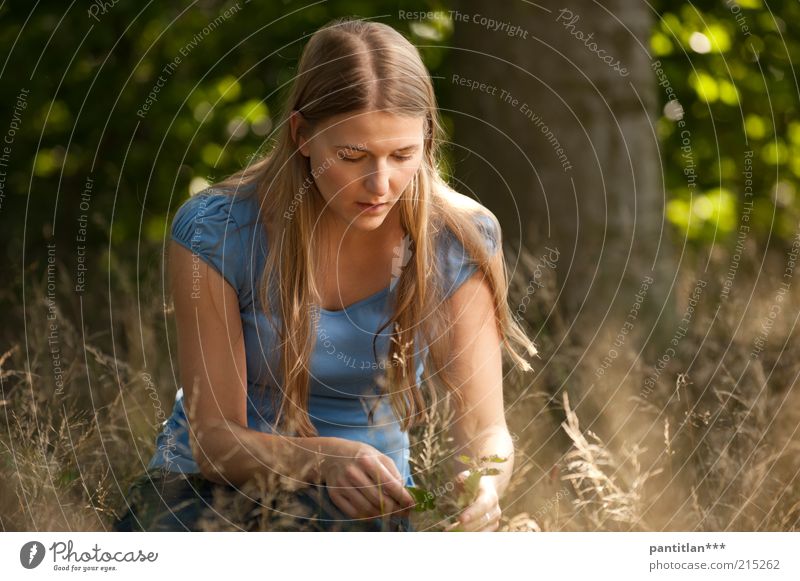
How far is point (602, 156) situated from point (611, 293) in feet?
1.78

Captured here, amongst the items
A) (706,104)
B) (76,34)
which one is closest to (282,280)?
(76,34)

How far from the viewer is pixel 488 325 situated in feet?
8.41

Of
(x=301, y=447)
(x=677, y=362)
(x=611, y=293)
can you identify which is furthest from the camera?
(x=611, y=293)

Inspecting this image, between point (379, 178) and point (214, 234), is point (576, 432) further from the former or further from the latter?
point (214, 234)

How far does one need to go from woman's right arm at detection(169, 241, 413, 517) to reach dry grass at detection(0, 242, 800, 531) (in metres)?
0.08

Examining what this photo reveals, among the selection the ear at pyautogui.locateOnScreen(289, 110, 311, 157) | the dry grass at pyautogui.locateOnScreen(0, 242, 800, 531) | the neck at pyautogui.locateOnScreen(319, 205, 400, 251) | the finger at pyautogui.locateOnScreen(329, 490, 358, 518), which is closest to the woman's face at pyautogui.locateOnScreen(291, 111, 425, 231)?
the ear at pyautogui.locateOnScreen(289, 110, 311, 157)

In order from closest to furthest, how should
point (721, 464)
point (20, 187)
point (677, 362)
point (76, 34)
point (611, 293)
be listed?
point (721, 464) < point (677, 362) < point (611, 293) < point (76, 34) < point (20, 187)

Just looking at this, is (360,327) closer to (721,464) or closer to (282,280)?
(282,280)

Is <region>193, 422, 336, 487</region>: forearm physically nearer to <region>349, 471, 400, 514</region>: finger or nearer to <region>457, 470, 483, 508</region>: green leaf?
<region>349, 471, 400, 514</region>: finger

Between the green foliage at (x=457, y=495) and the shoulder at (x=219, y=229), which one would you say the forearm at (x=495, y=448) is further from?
the shoulder at (x=219, y=229)

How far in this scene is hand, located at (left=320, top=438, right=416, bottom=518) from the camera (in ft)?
6.99

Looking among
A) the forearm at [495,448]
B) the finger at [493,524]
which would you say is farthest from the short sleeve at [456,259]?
the finger at [493,524]

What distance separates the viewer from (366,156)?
87.5 inches

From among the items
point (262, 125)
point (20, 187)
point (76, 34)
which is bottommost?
point (20, 187)
